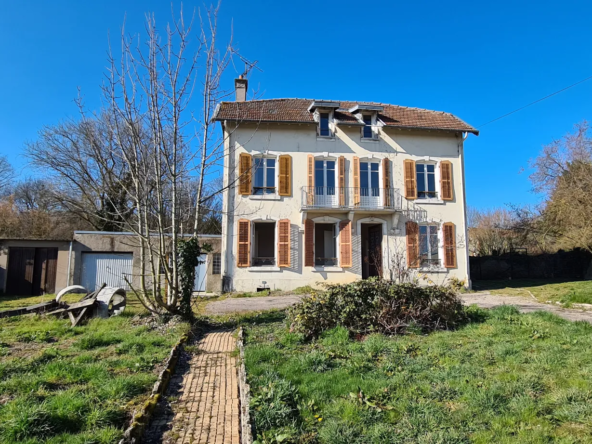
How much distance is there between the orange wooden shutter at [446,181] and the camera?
58.5 ft

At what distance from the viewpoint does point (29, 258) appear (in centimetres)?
1577

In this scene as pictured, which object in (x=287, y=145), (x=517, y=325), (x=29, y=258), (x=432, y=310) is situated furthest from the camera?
(x=287, y=145)

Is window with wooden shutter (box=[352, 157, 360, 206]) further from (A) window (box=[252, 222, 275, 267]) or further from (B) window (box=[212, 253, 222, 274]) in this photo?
(B) window (box=[212, 253, 222, 274])

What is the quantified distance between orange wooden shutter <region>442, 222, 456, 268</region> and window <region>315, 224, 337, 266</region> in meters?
5.04

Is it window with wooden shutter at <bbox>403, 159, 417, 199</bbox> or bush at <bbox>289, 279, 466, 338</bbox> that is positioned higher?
window with wooden shutter at <bbox>403, 159, 417, 199</bbox>

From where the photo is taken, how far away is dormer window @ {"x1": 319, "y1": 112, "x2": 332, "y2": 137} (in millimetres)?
17500

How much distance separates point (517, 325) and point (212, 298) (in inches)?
418

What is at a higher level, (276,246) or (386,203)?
(386,203)

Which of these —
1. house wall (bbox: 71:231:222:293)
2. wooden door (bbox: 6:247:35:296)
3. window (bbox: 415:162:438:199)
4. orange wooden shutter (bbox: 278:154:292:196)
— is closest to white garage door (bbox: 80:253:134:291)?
house wall (bbox: 71:231:222:293)

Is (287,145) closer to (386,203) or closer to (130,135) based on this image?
(386,203)

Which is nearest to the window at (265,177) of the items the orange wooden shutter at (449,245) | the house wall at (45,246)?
the orange wooden shutter at (449,245)

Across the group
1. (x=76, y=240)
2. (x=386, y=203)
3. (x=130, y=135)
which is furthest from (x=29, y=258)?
(x=386, y=203)

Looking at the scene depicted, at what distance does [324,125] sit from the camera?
17625 millimetres

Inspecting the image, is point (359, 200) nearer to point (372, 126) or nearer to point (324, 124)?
point (372, 126)
